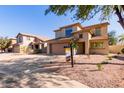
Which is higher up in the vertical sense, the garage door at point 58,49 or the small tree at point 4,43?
the small tree at point 4,43

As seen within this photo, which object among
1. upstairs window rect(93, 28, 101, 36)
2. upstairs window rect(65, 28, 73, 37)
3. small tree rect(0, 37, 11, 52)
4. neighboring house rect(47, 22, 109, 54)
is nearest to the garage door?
neighboring house rect(47, 22, 109, 54)

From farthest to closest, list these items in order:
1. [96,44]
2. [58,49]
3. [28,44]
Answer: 1. [28,44]
2. [58,49]
3. [96,44]

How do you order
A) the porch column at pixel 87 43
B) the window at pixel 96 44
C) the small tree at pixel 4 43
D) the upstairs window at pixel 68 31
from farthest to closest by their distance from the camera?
the small tree at pixel 4 43 → the upstairs window at pixel 68 31 → the porch column at pixel 87 43 → the window at pixel 96 44

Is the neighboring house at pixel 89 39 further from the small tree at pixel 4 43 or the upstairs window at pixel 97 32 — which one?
the small tree at pixel 4 43

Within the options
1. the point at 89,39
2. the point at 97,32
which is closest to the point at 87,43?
the point at 89,39

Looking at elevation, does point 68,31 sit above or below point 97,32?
above

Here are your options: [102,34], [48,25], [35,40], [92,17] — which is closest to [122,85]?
[92,17]

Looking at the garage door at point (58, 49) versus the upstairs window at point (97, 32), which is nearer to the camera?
the upstairs window at point (97, 32)

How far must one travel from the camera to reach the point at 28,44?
27.2 metres

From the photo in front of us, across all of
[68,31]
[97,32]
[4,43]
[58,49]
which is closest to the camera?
[97,32]

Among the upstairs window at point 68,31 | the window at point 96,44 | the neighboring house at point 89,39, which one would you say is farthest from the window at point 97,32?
the upstairs window at point 68,31

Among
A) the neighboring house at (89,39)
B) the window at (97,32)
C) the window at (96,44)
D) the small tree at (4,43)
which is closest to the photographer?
the neighboring house at (89,39)

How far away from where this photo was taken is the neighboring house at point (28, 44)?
2555cm

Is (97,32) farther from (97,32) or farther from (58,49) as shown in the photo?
(58,49)
